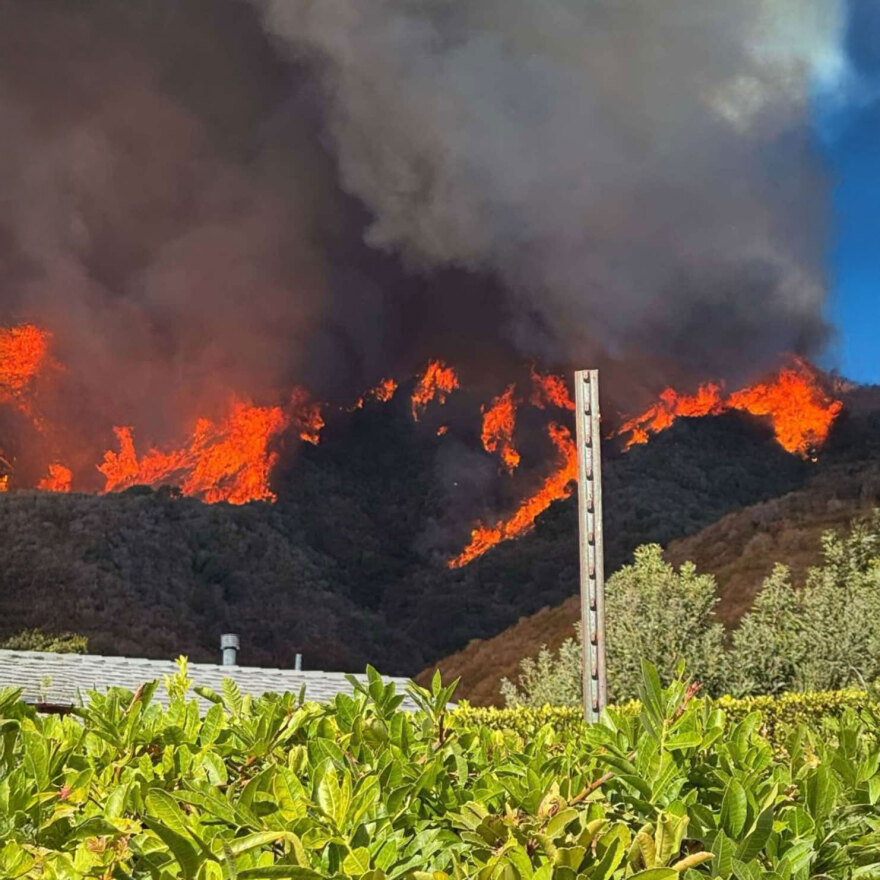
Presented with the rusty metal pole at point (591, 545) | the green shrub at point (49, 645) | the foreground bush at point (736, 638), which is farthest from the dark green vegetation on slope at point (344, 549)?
the rusty metal pole at point (591, 545)

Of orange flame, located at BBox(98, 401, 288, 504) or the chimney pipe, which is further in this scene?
orange flame, located at BBox(98, 401, 288, 504)

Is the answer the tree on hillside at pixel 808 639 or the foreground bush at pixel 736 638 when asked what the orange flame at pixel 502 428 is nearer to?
the tree on hillside at pixel 808 639

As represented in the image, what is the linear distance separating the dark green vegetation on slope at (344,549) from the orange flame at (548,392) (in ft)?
26.1

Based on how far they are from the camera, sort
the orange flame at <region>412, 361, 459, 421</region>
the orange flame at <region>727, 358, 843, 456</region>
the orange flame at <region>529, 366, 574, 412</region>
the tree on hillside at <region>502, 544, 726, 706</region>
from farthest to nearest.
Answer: the orange flame at <region>529, 366, 574, 412</region> < the orange flame at <region>412, 361, 459, 421</region> < the orange flame at <region>727, 358, 843, 456</region> < the tree on hillside at <region>502, 544, 726, 706</region>

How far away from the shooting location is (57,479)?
52219 mm

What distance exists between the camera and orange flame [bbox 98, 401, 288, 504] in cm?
5581

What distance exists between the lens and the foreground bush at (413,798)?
114cm

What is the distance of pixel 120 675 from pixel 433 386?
54.9 m

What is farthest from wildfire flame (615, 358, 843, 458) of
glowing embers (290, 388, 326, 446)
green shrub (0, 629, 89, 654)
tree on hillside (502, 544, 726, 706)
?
tree on hillside (502, 544, 726, 706)

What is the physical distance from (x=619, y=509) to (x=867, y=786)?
47.2 metres

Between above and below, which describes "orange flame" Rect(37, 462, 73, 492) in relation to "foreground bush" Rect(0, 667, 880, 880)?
above

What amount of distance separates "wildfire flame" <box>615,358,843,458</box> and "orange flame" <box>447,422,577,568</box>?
5744mm

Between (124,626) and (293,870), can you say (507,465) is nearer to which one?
(124,626)

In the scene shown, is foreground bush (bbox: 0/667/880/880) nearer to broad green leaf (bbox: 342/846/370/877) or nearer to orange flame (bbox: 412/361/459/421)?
broad green leaf (bbox: 342/846/370/877)
